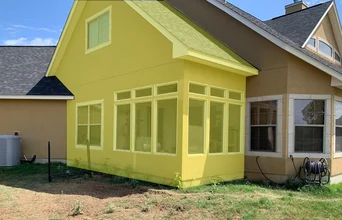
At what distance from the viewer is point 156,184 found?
8.12 metres

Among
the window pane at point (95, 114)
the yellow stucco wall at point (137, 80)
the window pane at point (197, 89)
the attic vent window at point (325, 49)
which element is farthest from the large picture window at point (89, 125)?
the attic vent window at point (325, 49)

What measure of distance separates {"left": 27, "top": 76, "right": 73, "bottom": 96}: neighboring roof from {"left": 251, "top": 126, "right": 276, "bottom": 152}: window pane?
765 centimetres

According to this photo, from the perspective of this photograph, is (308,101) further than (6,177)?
No

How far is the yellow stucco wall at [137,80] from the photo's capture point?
302 inches

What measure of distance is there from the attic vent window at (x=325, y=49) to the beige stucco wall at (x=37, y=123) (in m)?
11.0

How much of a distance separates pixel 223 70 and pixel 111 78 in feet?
12.6

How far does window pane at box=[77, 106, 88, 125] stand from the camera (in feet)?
38.0

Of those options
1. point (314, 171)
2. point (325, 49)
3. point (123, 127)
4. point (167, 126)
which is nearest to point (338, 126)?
point (314, 171)

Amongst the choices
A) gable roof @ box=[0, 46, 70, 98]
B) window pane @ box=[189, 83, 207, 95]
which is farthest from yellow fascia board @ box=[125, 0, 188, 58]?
gable roof @ box=[0, 46, 70, 98]

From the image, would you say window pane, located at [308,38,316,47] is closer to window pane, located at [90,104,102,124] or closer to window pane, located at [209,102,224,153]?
window pane, located at [209,102,224,153]

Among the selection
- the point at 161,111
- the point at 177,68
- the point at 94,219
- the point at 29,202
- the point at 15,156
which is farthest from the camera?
the point at 15,156

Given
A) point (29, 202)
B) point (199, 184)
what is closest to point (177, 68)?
point (199, 184)

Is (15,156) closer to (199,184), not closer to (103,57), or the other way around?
(103,57)

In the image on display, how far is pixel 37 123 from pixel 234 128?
9.02 m
